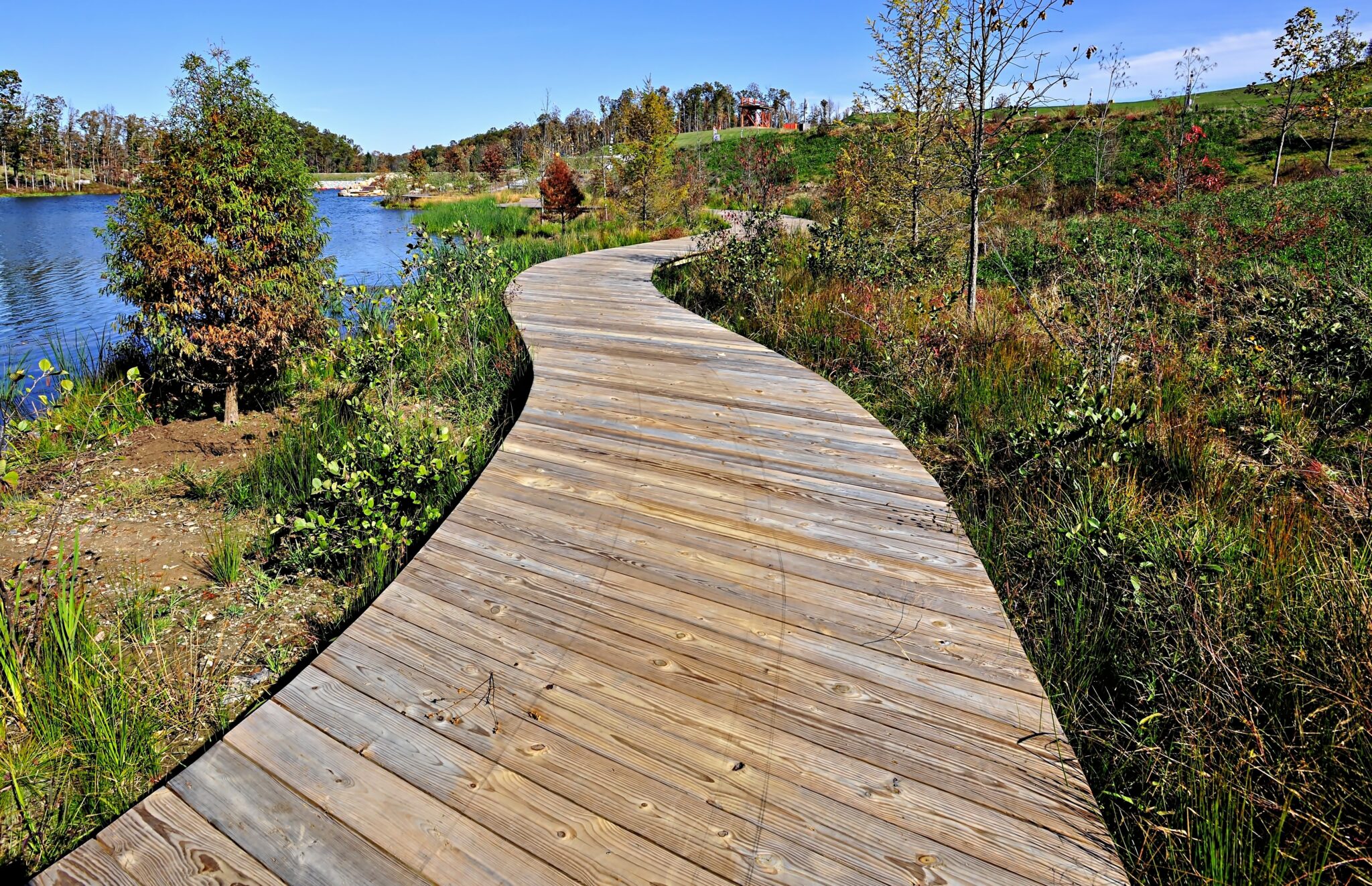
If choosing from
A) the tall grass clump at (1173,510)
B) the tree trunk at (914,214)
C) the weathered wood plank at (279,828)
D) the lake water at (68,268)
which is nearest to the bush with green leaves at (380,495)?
the weathered wood plank at (279,828)

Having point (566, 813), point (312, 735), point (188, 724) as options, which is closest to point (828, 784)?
point (566, 813)

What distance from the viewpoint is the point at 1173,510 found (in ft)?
10.3

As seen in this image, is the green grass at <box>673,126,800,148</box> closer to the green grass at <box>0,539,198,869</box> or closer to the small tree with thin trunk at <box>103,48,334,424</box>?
the small tree with thin trunk at <box>103,48,334,424</box>

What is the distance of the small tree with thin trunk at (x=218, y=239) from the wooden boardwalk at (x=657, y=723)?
10.7ft

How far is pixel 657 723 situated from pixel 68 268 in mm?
16743

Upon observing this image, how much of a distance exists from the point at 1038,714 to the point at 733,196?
23.6m

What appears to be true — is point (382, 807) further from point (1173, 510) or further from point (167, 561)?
point (1173, 510)

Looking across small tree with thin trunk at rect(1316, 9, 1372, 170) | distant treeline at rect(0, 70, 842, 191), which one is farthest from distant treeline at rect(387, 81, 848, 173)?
small tree with thin trunk at rect(1316, 9, 1372, 170)

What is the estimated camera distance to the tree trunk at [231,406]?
208 inches

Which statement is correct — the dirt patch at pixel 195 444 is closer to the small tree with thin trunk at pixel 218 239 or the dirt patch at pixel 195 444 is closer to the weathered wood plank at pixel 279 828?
the small tree with thin trunk at pixel 218 239

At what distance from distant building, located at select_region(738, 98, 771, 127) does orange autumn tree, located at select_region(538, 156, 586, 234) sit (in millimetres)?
51677

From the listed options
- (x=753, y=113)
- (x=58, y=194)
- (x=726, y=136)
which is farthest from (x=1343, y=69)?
(x=58, y=194)

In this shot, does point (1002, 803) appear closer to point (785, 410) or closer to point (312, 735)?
point (312, 735)

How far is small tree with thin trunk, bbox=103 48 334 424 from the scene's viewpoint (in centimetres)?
473
